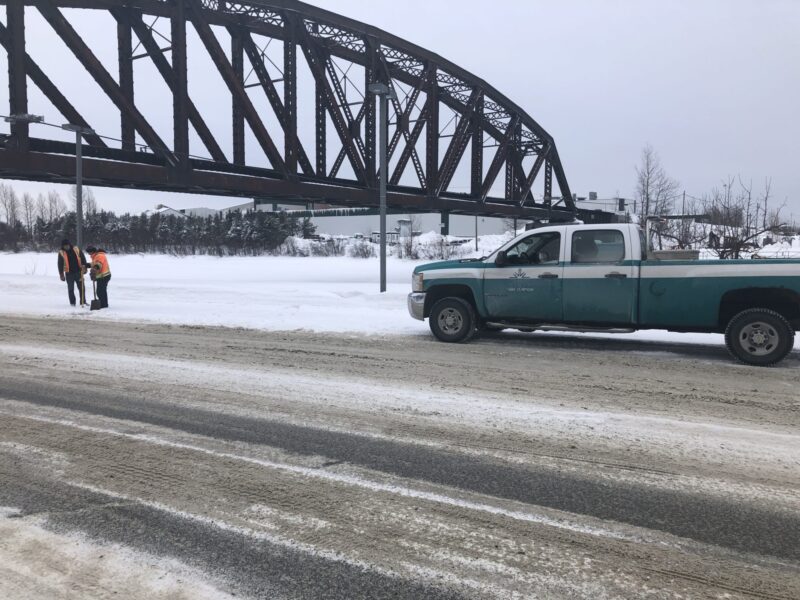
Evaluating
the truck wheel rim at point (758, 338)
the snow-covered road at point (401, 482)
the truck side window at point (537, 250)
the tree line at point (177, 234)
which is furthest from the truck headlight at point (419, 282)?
the tree line at point (177, 234)

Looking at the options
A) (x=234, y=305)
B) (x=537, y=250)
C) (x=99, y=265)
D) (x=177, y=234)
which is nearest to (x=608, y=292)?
(x=537, y=250)

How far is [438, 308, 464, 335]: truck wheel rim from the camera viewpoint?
10758 millimetres

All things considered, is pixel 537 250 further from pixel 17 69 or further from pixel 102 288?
pixel 17 69

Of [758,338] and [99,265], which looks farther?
[99,265]

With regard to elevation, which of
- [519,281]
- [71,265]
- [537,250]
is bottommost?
[519,281]

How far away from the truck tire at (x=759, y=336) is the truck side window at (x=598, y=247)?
1876mm

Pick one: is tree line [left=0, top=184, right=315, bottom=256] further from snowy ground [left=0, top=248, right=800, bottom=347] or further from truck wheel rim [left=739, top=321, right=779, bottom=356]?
truck wheel rim [left=739, top=321, right=779, bottom=356]

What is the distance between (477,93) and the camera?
3397 centimetres

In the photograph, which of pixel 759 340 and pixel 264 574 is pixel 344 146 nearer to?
pixel 759 340

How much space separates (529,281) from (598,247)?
1202 millimetres

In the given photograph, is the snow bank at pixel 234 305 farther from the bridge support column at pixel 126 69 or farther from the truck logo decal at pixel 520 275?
the bridge support column at pixel 126 69

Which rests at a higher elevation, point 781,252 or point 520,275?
point 781,252

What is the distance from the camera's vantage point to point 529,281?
1012 centimetres

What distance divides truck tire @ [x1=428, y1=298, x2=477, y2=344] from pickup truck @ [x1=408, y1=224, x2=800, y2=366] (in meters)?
0.02
